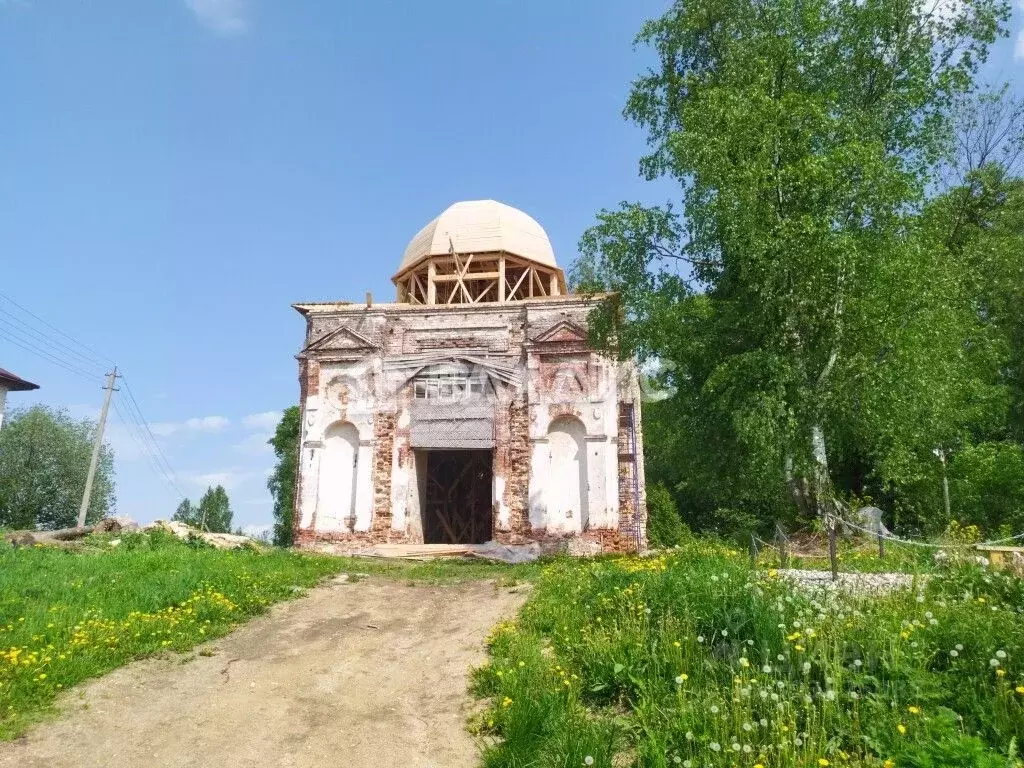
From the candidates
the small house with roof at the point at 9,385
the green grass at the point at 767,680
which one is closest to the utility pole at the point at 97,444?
the small house with roof at the point at 9,385

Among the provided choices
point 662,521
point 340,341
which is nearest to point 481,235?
point 340,341

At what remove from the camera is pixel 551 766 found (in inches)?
186

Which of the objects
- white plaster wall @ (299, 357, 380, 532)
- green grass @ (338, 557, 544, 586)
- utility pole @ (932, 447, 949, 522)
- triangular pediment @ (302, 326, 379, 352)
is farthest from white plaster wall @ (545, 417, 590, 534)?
utility pole @ (932, 447, 949, 522)

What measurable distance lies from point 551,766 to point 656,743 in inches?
28.9

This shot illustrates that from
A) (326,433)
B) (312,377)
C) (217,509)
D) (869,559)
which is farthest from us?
(217,509)

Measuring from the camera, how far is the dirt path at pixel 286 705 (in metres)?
5.54

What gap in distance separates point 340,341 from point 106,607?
14.5 metres

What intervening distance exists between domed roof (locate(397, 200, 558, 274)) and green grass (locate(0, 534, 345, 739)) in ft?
47.9

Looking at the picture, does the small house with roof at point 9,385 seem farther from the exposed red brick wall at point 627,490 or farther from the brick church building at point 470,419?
the exposed red brick wall at point 627,490

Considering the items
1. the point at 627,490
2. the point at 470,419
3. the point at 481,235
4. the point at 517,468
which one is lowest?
the point at 627,490

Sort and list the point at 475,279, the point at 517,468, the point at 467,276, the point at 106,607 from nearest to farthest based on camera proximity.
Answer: the point at 106,607, the point at 517,468, the point at 467,276, the point at 475,279

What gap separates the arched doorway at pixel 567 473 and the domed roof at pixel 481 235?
7468mm

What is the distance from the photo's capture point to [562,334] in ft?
72.2

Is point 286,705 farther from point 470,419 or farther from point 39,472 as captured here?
point 39,472
